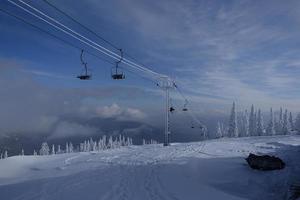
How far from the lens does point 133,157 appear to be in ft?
126

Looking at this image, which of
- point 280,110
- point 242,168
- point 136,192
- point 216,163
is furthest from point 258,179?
point 280,110

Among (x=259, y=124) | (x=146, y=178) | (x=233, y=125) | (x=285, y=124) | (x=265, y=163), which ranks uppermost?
(x=259, y=124)

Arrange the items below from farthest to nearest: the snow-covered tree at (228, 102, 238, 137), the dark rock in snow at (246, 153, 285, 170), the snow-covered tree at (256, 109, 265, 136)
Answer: the snow-covered tree at (256, 109, 265, 136)
the snow-covered tree at (228, 102, 238, 137)
the dark rock in snow at (246, 153, 285, 170)

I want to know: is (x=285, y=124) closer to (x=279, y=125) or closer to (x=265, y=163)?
(x=279, y=125)

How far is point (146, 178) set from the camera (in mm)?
27562

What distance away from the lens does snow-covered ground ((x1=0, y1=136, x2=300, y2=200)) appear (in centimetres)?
2378

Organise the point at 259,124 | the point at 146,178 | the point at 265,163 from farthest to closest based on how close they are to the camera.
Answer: the point at 259,124 → the point at 265,163 → the point at 146,178

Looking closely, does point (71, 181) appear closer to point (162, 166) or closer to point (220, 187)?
point (162, 166)

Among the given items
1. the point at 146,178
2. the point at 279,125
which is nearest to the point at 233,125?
the point at 279,125

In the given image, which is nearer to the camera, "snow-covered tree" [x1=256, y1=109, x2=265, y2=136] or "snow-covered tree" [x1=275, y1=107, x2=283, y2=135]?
"snow-covered tree" [x1=275, y1=107, x2=283, y2=135]

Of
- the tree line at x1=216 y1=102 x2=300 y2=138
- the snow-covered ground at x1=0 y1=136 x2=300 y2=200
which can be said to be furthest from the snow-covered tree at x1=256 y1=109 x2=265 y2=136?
the snow-covered ground at x1=0 y1=136 x2=300 y2=200

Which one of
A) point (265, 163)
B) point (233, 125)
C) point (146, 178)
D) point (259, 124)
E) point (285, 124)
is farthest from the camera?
point (259, 124)

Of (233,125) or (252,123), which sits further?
(252,123)

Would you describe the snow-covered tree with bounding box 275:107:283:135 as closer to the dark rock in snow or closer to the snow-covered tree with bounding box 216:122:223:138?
the snow-covered tree with bounding box 216:122:223:138
